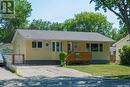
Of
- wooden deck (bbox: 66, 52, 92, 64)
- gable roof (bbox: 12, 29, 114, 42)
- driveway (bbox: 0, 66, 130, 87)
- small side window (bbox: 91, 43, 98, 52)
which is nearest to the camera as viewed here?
driveway (bbox: 0, 66, 130, 87)

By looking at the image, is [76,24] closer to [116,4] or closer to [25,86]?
[116,4]

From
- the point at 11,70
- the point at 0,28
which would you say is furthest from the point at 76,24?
the point at 11,70

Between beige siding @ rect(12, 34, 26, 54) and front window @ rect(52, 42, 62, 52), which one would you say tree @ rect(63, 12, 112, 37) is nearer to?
beige siding @ rect(12, 34, 26, 54)

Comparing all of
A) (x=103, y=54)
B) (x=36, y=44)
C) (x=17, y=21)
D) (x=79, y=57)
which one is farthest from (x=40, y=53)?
(x=17, y=21)

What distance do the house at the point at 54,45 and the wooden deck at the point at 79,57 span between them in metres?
1.43

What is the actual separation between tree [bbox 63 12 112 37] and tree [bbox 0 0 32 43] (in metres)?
23.6

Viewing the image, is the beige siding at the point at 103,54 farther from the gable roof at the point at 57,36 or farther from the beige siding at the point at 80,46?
the beige siding at the point at 80,46

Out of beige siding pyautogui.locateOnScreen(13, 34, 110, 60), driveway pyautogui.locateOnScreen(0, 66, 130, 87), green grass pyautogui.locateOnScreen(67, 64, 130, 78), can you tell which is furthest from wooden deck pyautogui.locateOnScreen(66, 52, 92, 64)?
driveway pyautogui.locateOnScreen(0, 66, 130, 87)

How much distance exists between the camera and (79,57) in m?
46.2

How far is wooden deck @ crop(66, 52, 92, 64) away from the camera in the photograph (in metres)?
45.5

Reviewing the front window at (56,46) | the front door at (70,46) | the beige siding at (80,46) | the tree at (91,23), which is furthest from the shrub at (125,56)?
the tree at (91,23)

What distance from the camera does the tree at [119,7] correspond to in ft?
106

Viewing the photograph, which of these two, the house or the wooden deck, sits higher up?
the house

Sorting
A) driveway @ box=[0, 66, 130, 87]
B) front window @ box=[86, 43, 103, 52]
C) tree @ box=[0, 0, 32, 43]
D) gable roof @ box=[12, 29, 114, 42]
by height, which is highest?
tree @ box=[0, 0, 32, 43]
